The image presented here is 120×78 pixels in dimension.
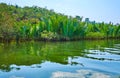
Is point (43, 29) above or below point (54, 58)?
above

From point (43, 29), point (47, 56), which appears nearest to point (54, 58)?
point (47, 56)

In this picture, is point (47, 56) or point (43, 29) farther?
point (43, 29)

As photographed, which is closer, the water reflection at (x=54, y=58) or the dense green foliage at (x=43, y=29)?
the water reflection at (x=54, y=58)

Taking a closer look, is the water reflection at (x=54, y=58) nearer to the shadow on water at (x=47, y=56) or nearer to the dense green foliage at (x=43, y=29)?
the shadow on water at (x=47, y=56)

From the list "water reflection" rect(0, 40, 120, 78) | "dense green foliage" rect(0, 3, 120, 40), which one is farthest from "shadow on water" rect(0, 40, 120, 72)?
"dense green foliage" rect(0, 3, 120, 40)

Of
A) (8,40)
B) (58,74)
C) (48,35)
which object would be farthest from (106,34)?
(58,74)

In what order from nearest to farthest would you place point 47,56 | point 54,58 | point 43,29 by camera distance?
point 54,58, point 47,56, point 43,29

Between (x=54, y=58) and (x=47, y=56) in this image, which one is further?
(x=47, y=56)

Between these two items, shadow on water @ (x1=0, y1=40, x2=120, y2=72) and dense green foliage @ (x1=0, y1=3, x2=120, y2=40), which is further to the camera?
dense green foliage @ (x1=0, y1=3, x2=120, y2=40)

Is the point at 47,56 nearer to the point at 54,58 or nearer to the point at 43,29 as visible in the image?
the point at 54,58

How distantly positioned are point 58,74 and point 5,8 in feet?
84.5

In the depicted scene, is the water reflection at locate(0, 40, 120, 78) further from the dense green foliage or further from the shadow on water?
the dense green foliage

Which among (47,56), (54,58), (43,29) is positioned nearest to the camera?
(54,58)

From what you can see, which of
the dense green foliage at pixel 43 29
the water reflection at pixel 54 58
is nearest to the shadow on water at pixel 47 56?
the water reflection at pixel 54 58
